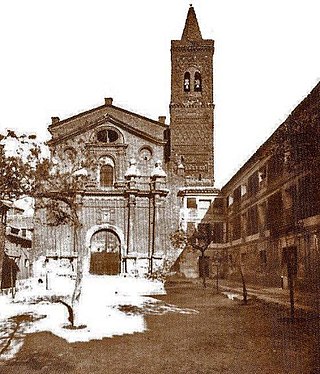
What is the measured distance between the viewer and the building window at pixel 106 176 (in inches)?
1412

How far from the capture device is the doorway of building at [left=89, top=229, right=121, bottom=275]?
33750 millimetres

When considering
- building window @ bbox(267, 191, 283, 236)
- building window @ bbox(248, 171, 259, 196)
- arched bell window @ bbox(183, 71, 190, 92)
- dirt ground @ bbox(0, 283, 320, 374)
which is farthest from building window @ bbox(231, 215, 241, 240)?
dirt ground @ bbox(0, 283, 320, 374)

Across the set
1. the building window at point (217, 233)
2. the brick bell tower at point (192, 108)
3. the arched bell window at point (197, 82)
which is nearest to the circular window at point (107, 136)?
the brick bell tower at point (192, 108)

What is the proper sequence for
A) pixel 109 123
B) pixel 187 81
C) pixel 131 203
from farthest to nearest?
pixel 187 81
pixel 109 123
pixel 131 203

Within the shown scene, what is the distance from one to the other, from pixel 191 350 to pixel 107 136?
1103 inches

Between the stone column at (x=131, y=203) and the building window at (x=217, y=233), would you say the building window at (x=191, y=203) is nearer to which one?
the building window at (x=217, y=233)

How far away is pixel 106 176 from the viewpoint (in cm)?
3600

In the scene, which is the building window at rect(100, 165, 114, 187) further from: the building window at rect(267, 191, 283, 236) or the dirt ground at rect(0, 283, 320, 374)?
the dirt ground at rect(0, 283, 320, 374)

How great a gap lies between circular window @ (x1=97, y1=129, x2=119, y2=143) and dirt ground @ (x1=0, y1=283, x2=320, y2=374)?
2412cm

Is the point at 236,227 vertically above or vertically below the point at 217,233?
above

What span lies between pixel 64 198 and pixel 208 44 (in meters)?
28.4

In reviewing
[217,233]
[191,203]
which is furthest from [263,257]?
[191,203]

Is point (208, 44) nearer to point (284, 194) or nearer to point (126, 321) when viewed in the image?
point (284, 194)

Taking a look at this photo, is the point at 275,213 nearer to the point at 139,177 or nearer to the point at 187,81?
the point at 139,177
